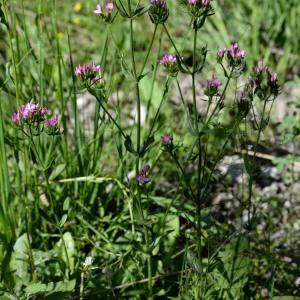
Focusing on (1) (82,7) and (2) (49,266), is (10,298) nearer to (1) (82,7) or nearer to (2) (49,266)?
(2) (49,266)

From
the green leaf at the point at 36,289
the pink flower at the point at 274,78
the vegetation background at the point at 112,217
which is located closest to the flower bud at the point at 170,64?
the vegetation background at the point at 112,217

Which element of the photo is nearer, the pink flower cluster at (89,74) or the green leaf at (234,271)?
the pink flower cluster at (89,74)

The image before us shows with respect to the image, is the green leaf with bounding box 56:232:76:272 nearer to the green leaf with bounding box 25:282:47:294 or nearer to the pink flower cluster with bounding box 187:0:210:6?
the green leaf with bounding box 25:282:47:294

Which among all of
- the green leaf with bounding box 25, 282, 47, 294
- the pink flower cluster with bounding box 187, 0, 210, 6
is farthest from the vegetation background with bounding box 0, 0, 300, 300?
the pink flower cluster with bounding box 187, 0, 210, 6

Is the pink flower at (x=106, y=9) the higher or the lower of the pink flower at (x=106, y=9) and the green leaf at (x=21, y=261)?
the higher

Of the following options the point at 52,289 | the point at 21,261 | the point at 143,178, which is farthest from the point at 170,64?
the point at 21,261

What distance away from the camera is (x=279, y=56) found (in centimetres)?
309

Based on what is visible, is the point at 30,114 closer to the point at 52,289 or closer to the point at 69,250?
the point at 52,289

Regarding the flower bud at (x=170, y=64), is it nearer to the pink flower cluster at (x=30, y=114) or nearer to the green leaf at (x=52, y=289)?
the pink flower cluster at (x=30, y=114)

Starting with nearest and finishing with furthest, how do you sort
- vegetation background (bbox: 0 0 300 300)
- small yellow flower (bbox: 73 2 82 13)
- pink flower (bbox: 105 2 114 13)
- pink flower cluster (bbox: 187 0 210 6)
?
pink flower cluster (bbox: 187 0 210 6), pink flower (bbox: 105 2 114 13), vegetation background (bbox: 0 0 300 300), small yellow flower (bbox: 73 2 82 13)

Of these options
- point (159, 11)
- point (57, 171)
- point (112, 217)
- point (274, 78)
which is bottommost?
point (112, 217)

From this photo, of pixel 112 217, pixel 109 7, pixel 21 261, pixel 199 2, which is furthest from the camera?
pixel 112 217

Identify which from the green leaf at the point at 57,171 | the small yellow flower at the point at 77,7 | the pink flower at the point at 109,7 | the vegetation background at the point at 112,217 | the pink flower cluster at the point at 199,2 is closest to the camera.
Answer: the pink flower cluster at the point at 199,2

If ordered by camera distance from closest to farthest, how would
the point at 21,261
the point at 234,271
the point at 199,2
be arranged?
the point at 199,2
the point at 234,271
the point at 21,261
